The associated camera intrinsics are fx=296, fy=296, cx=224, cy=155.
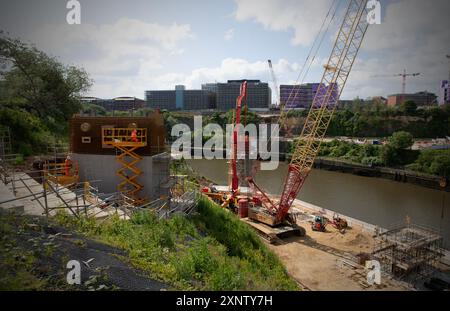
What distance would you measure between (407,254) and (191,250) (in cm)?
955

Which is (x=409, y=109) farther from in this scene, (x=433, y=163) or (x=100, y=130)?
(x=100, y=130)

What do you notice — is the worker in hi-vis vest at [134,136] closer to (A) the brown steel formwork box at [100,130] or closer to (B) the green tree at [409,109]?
(A) the brown steel formwork box at [100,130]

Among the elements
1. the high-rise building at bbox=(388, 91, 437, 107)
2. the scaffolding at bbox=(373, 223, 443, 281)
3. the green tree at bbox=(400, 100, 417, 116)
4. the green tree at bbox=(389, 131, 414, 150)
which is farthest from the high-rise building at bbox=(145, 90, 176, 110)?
the scaffolding at bbox=(373, 223, 443, 281)

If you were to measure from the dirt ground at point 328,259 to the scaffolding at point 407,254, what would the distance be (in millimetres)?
687

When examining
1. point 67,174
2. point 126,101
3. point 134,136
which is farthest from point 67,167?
point 126,101

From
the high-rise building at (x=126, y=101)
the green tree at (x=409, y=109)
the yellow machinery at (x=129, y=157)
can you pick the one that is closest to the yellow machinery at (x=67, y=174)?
the yellow machinery at (x=129, y=157)

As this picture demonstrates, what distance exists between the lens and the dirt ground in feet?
38.5

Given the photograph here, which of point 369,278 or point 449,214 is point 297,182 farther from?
point 449,214

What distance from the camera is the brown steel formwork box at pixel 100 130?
1293 cm

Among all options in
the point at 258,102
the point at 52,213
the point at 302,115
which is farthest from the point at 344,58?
the point at 258,102

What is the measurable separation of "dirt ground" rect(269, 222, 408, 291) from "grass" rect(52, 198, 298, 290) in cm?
253

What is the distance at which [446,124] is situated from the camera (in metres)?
51.8

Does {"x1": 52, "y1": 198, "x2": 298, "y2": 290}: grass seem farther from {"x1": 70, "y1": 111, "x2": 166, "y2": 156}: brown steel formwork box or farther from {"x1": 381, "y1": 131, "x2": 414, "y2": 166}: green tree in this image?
{"x1": 381, "y1": 131, "x2": 414, "y2": 166}: green tree

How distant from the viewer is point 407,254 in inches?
470
